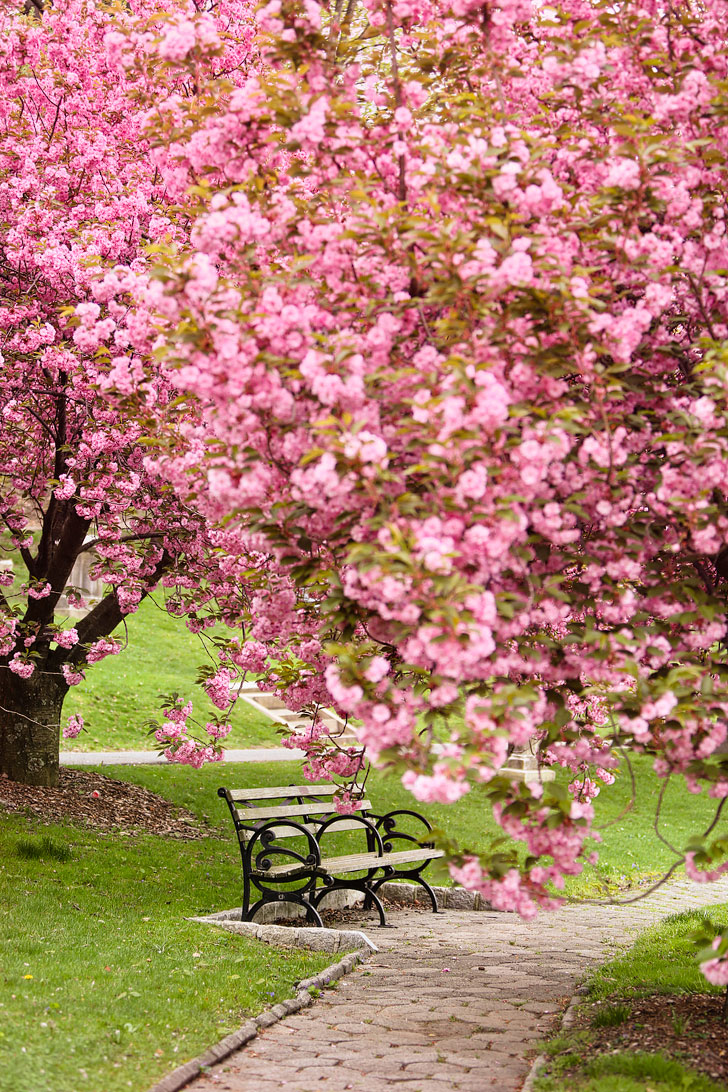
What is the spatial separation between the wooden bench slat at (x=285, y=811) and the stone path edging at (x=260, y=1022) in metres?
0.90

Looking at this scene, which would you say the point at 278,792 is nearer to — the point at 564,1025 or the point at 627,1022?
the point at 564,1025

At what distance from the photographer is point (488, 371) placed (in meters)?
3.90

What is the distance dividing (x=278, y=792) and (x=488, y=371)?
18.8ft

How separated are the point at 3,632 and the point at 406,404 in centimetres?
590

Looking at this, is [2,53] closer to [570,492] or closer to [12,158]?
[12,158]

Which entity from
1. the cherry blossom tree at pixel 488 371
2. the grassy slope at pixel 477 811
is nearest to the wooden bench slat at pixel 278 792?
the grassy slope at pixel 477 811

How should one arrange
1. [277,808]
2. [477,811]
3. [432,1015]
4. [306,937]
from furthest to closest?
1. [477,811]
2. [277,808]
3. [306,937]
4. [432,1015]

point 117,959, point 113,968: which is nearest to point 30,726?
point 117,959

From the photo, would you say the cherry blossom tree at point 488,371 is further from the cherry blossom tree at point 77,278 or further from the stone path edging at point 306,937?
the cherry blossom tree at point 77,278

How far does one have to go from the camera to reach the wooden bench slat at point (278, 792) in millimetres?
8367

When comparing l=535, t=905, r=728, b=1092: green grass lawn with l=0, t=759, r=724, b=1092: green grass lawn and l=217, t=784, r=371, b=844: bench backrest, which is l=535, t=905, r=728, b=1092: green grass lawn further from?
l=217, t=784, r=371, b=844: bench backrest

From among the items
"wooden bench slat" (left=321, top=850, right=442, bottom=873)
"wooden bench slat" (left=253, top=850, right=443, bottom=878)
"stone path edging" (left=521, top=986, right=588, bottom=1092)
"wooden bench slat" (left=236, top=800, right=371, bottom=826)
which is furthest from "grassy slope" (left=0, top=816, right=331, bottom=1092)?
"stone path edging" (left=521, top=986, right=588, bottom=1092)

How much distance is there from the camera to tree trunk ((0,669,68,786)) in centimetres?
1102

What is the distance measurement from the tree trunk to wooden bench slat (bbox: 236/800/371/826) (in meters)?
3.35
